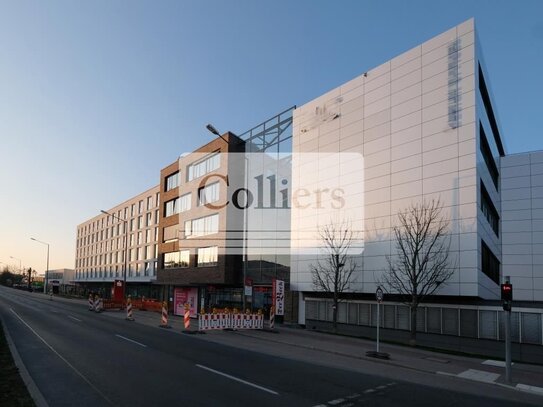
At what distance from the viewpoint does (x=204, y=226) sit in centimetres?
4391

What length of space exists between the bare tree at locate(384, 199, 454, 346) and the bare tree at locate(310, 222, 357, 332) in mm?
3468

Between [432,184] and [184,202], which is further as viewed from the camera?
[184,202]

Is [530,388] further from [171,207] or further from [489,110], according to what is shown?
[171,207]

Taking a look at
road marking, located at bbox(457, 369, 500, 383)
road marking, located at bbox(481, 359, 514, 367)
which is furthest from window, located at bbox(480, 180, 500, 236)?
road marking, located at bbox(457, 369, 500, 383)

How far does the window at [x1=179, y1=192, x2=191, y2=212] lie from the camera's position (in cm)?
4770

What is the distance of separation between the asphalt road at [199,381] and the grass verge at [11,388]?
507 mm

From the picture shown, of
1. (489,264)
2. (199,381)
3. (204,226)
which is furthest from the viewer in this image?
(204,226)

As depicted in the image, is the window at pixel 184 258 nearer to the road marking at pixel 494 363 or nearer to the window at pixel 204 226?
the window at pixel 204 226

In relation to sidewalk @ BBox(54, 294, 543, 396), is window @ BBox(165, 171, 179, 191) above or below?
above

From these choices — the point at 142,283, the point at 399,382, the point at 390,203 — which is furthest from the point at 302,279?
the point at 142,283

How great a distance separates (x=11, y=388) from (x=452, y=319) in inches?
840

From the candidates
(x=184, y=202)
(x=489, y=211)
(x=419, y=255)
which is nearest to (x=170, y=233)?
(x=184, y=202)

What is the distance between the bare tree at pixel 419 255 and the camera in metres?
24.1

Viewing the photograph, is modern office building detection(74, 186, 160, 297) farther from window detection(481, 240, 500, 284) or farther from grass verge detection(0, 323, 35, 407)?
grass verge detection(0, 323, 35, 407)
